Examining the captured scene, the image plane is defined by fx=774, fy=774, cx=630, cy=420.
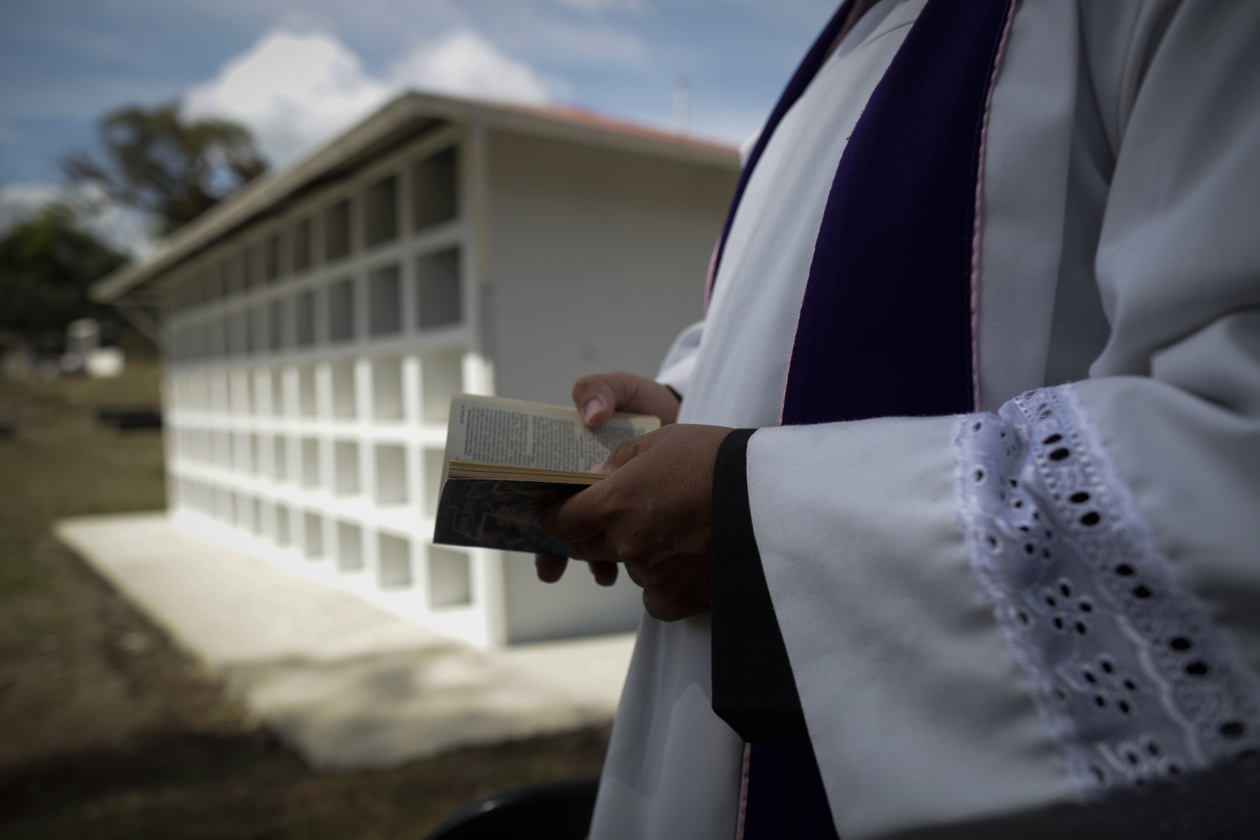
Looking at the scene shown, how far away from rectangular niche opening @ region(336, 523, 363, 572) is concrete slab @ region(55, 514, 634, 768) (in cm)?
19

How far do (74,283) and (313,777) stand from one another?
44757mm

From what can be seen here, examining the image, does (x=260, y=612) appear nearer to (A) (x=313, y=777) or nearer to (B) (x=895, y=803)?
(A) (x=313, y=777)

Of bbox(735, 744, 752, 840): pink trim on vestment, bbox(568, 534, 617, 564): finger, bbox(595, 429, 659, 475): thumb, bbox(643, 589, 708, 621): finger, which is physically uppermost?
bbox(595, 429, 659, 475): thumb

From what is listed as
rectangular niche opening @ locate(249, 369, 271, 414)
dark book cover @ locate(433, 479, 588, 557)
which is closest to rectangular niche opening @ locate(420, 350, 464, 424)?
rectangular niche opening @ locate(249, 369, 271, 414)

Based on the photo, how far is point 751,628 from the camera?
0.70 m

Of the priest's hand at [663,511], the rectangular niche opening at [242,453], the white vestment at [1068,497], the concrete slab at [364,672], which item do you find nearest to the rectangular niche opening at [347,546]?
the concrete slab at [364,672]

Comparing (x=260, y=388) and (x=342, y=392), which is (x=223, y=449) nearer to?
(x=260, y=388)

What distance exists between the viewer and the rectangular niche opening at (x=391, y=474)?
4668 millimetres

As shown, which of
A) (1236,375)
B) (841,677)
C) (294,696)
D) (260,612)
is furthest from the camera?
(260,612)

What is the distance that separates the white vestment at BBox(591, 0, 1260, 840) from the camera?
0.50 m

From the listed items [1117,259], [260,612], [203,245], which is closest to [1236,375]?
[1117,259]

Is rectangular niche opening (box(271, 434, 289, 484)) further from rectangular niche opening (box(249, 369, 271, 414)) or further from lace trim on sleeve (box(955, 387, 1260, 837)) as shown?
lace trim on sleeve (box(955, 387, 1260, 837))

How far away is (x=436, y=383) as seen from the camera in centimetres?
429

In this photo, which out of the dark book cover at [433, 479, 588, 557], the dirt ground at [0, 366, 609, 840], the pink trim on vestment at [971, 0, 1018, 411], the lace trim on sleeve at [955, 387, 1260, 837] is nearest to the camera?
the lace trim on sleeve at [955, 387, 1260, 837]
